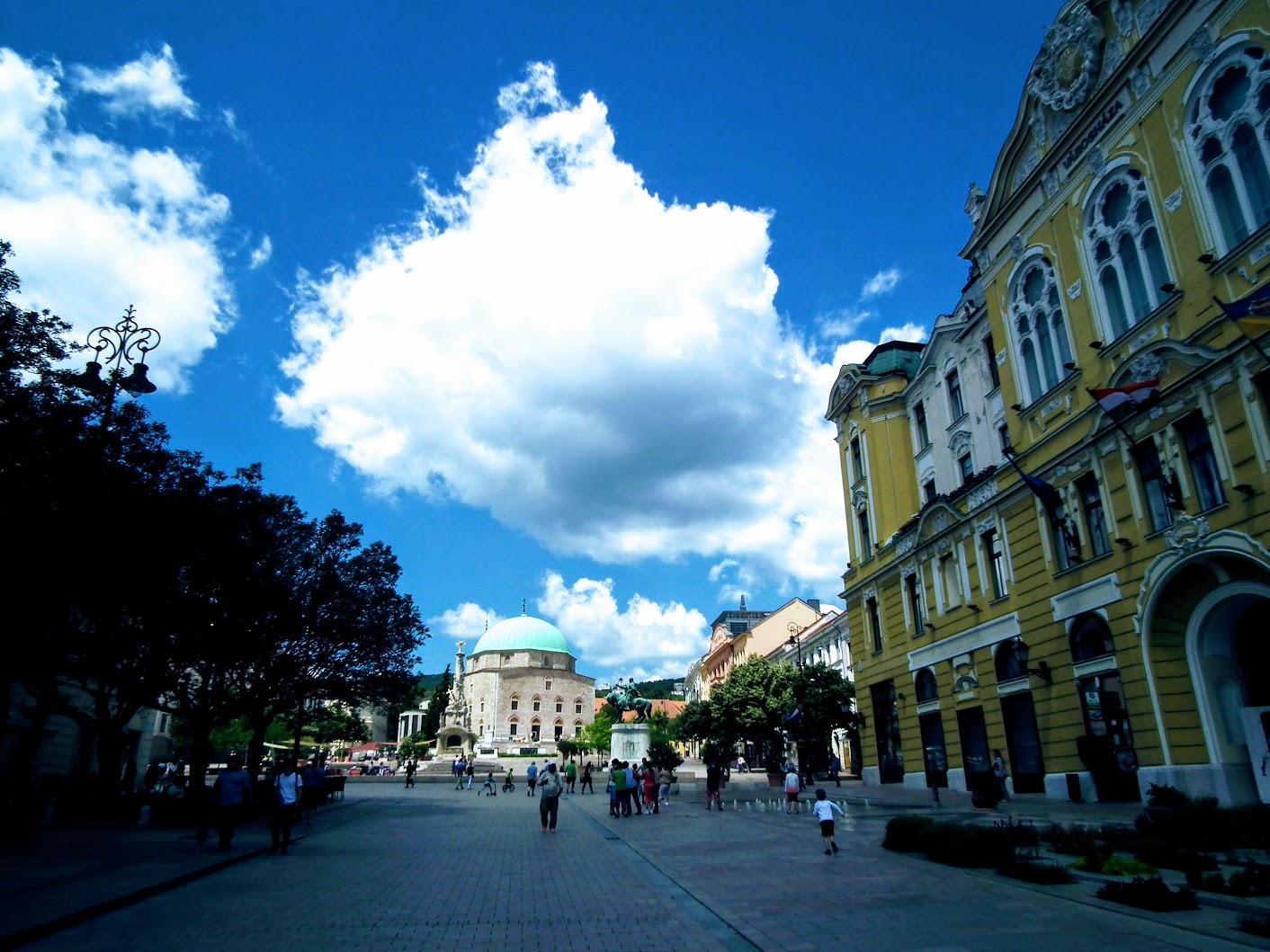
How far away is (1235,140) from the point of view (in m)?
19.1

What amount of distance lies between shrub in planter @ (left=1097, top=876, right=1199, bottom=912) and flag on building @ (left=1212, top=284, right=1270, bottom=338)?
11.9 m

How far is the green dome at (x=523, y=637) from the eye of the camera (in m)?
136

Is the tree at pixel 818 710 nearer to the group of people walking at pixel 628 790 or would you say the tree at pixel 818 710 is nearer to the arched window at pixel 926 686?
the arched window at pixel 926 686

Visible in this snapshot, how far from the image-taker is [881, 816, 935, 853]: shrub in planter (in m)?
14.0

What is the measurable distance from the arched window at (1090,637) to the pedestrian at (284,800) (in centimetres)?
2047

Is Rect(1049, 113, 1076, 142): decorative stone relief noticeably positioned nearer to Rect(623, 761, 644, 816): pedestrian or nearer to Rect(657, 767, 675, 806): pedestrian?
Rect(623, 761, 644, 816): pedestrian

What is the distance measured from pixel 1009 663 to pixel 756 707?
2464 cm

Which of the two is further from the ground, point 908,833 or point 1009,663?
point 1009,663

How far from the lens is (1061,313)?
2512cm

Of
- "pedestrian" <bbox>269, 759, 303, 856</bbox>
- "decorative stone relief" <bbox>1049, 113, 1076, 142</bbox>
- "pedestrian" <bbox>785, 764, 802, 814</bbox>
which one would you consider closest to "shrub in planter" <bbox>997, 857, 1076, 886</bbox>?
"pedestrian" <bbox>269, 759, 303, 856</bbox>

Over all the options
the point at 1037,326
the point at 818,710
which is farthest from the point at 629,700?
the point at 1037,326

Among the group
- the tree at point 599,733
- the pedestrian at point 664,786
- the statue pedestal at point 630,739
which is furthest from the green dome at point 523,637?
the pedestrian at point 664,786

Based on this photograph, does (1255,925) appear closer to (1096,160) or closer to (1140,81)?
(1140,81)

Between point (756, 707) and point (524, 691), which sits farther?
point (524, 691)
